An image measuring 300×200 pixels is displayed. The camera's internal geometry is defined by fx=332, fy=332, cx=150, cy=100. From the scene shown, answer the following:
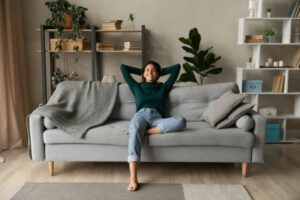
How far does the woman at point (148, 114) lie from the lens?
2613 millimetres

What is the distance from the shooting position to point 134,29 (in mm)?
4332

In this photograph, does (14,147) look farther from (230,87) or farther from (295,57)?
(295,57)

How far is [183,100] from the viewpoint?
3322mm

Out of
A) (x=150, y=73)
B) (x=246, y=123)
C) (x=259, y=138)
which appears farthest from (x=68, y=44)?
(x=259, y=138)

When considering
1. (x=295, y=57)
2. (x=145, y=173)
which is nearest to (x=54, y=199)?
(x=145, y=173)

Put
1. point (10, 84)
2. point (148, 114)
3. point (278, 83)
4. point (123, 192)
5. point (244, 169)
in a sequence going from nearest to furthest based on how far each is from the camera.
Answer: point (123, 192) < point (244, 169) < point (148, 114) < point (10, 84) < point (278, 83)

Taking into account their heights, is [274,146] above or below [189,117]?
below

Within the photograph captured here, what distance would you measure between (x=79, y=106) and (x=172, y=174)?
1091 mm

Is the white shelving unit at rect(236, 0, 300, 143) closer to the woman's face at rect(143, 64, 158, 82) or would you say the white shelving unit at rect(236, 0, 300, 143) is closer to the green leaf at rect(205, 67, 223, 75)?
the green leaf at rect(205, 67, 223, 75)

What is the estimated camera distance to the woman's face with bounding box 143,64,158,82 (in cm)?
315

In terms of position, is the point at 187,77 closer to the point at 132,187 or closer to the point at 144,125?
the point at 144,125

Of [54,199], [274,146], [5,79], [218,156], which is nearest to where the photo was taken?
[54,199]

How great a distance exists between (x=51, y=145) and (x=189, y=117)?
132 cm

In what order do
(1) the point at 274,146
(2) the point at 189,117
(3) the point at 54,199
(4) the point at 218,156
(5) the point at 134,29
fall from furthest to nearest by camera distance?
1. (5) the point at 134,29
2. (1) the point at 274,146
3. (2) the point at 189,117
4. (4) the point at 218,156
5. (3) the point at 54,199
